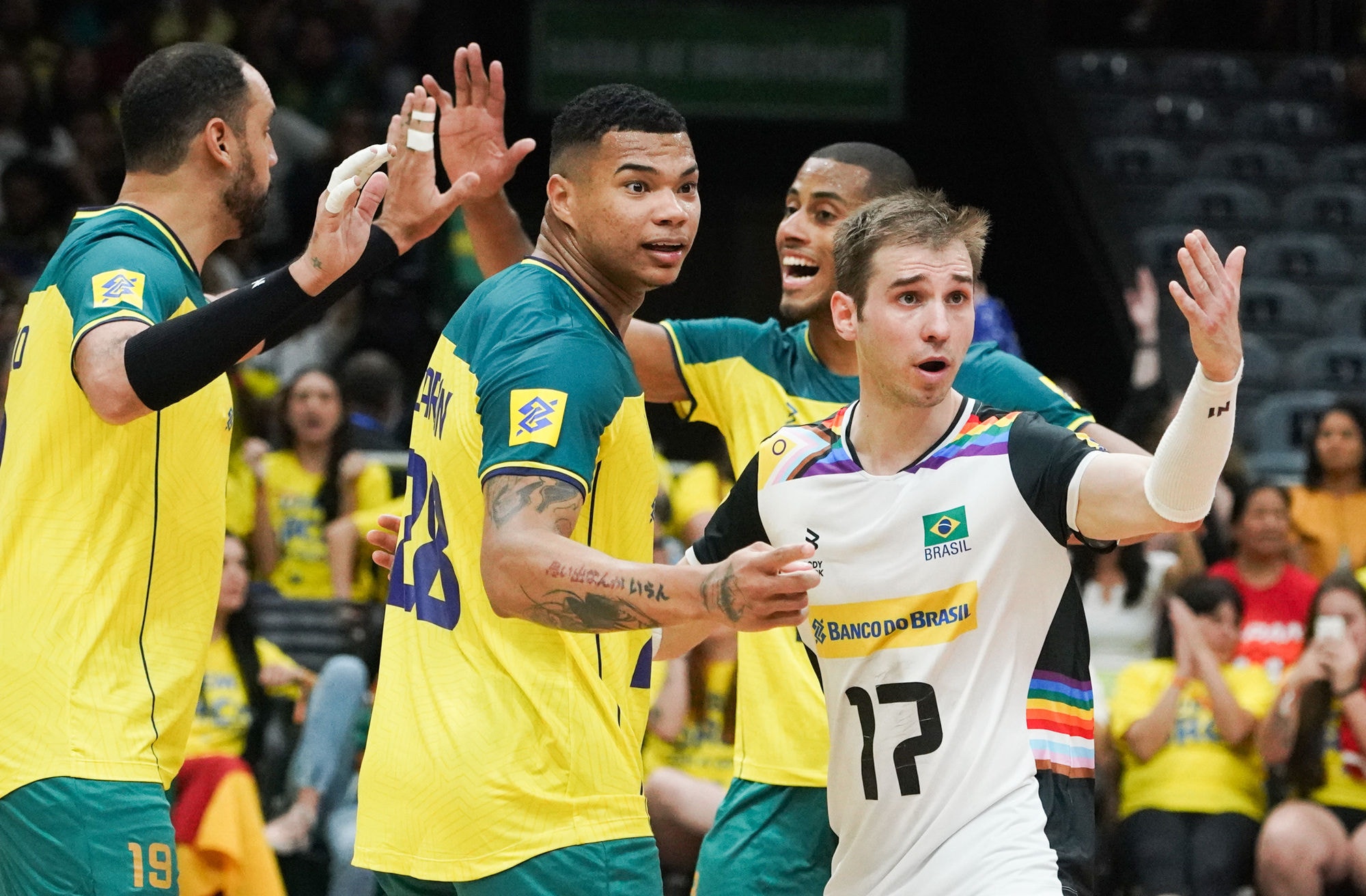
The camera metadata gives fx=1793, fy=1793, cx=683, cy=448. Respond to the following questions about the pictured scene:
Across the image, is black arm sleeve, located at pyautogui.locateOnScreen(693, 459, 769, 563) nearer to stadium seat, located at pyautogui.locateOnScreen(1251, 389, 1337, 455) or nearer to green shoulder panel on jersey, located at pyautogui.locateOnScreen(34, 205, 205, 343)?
green shoulder panel on jersey, located at pyautogui.locateOnScreen(34, 205, 205, 343)

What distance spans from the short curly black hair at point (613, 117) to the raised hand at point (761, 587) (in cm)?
106

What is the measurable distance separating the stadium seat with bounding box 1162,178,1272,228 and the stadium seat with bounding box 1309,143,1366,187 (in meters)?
0.87

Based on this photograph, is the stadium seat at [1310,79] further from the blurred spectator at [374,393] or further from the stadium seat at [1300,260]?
the blurred spectator at [374,393]

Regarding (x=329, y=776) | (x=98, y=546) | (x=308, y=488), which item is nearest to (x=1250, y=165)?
(x=308, y=488)

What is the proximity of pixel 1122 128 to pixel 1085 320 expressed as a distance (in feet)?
9.45

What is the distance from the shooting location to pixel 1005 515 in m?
3.53

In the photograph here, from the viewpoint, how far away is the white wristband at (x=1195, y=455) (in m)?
3.15

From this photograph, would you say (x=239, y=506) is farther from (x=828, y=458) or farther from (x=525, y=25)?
(x=525, y=25)

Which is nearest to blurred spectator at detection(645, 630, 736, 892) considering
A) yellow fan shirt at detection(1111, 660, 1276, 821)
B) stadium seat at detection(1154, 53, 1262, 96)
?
yellow fan shirt at detection(1111, 660, 1276, 821)

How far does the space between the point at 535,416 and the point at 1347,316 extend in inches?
454

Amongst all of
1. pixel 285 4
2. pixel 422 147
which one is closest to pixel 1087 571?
pixel 422 147

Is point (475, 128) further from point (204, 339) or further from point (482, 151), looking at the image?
point (204, 339)

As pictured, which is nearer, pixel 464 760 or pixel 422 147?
pixel 464 760

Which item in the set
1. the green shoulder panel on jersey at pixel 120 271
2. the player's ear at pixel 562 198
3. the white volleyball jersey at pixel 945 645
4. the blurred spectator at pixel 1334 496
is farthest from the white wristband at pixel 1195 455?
the blurred spectator at pixel 1334 496
